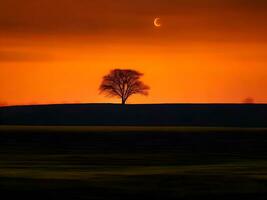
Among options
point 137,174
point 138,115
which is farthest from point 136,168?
point 138,115

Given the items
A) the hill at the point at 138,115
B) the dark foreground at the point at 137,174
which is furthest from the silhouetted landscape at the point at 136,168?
the hill at the point at 138,115

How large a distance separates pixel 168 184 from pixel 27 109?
7724cm

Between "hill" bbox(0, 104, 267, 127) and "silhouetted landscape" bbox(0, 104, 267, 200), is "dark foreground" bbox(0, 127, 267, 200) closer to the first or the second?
"silhouetted landscape" bbox(0, 104, 267, 200)

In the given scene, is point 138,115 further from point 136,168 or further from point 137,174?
point 137,174

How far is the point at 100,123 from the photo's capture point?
293ft

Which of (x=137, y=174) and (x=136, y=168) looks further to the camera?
(x=136, y=168)

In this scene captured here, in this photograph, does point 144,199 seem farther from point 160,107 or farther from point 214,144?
point 160,107

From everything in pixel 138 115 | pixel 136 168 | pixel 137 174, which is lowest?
pixel 137 174

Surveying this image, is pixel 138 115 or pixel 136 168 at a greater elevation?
pixel 138 115

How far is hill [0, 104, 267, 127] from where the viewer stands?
87438 millimetres

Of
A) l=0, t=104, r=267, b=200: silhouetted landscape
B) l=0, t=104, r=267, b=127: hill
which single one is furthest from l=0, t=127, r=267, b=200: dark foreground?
l=0, t=104, r=267, b=127: hill

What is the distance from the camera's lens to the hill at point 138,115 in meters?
87.4

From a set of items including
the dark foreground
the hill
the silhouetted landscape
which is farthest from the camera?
the hill

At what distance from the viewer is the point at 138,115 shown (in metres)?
90.8
